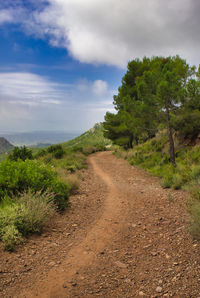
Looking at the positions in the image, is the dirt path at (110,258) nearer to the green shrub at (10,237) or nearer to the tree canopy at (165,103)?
the green shrub at (10,237)

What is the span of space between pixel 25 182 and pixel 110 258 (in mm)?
3887

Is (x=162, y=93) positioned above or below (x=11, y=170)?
above

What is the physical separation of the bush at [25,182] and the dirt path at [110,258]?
2.71 feet

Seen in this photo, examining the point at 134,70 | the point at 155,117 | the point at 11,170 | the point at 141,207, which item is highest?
the point at 134,70

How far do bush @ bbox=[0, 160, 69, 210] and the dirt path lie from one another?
0.83 meters

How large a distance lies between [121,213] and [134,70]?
22167 mm

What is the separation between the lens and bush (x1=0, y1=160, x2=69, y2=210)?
6578mm

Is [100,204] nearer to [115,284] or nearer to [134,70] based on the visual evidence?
[115,284]

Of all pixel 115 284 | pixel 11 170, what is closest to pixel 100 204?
pixel 11 170

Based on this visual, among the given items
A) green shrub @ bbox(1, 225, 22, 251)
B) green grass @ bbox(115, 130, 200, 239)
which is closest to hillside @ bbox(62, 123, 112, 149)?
green grass @ bbox(115, 130, 200, 239)

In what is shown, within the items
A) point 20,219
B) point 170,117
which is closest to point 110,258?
point 20,219

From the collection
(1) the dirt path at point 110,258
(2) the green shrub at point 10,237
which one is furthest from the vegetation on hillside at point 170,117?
(2) the green shrub at point 10,237

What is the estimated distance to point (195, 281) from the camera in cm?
300

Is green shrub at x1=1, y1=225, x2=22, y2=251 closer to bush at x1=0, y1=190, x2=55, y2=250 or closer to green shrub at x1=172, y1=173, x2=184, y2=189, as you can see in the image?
bush at x1=0, y1=190, x2=55, y2=250
